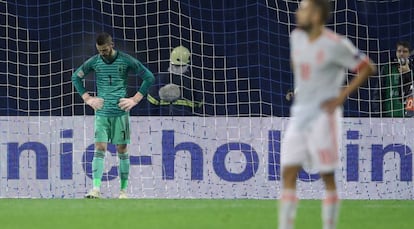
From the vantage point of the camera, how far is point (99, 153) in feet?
55.2

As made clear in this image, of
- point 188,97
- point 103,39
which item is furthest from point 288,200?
point 188,97

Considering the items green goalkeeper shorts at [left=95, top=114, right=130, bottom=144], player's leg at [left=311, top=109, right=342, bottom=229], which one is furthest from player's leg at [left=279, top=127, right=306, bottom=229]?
green goalkeeper shorts at [left=95, top=114, right=130, bottom=144]

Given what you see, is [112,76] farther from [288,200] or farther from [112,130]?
[288,200]

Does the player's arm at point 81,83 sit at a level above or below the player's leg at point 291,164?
above

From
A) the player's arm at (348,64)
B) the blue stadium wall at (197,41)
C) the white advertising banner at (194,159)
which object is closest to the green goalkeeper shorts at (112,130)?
the white advertising banner at (194,159)

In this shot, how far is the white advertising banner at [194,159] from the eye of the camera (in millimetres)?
18047

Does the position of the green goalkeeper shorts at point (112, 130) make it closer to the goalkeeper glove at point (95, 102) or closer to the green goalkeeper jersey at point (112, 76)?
the green goalkeeper jersey at point (112, 76)

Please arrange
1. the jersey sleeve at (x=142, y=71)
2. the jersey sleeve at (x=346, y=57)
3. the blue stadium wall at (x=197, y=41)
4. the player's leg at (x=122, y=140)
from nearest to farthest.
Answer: the jersey sleeve at (x=346, y=57)
the jersey sleeve at (x=142, y=71)
the player's leg at (x=122, y=140)
the blue stadium wall at (x=197, y=41)

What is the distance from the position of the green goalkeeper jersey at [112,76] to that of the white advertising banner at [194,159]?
4.48ft

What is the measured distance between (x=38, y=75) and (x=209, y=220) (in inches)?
295

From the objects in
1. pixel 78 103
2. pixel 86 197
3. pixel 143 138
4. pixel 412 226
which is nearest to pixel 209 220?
pixel 412 226

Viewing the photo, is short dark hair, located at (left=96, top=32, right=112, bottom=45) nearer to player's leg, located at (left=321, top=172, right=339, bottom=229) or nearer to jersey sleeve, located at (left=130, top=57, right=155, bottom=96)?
jersey sleeve, located at (left=130, top=57, right=155, bottom=96)

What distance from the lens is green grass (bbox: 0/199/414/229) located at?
1227 cm

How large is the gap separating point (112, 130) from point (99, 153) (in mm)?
357
